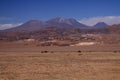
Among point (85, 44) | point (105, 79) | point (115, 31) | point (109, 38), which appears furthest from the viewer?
point (115, 31)

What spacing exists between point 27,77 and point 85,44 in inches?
2687

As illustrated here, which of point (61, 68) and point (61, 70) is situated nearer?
point (61, 70)

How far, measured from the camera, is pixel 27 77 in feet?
71.1

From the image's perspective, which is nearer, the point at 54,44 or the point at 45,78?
the point at 45,78

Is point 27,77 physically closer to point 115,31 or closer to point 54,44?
point 54,44

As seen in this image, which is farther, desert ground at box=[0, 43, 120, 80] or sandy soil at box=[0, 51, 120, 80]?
desert ground at box=[0, 43, 120, 80]

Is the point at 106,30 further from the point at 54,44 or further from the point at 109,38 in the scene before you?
the point at 54,44

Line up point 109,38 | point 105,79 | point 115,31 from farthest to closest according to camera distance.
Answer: point 115,31 < point 109,38 < point 105,79

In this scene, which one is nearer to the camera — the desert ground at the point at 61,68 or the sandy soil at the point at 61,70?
the sandy soil at the point at 61,70

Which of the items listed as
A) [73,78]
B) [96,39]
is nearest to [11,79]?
[73,78]

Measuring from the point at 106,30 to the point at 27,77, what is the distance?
122195 millimetres

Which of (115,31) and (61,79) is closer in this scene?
(61,79)

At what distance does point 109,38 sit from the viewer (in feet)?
343

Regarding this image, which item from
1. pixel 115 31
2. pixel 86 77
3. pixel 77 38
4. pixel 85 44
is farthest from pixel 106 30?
pixel 86 77
